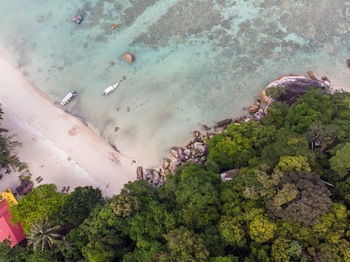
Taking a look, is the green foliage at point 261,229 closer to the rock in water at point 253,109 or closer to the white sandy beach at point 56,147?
the white sandy beach at point 56,147

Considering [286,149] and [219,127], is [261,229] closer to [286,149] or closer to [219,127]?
[286,149]

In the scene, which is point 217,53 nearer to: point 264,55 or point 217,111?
point 264,55

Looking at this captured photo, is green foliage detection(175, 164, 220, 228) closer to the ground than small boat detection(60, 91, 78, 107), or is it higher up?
closer to the ground

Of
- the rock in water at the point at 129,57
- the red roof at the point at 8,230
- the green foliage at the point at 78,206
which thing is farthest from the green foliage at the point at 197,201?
the rock in water at the point at 129,57

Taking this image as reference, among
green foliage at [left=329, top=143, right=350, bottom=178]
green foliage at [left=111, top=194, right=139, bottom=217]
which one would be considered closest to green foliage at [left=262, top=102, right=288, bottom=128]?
green foliage at [left=329, top=143, right=350, bottom=178]

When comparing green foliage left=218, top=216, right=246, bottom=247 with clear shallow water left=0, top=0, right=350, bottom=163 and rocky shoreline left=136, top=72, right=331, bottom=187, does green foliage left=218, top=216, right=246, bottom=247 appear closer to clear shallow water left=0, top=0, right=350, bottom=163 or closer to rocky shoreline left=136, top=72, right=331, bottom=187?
rocky shoreline left=136, top=72, right=331, bottom=187

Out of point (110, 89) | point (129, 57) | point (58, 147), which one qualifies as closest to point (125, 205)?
point (58, 147)
